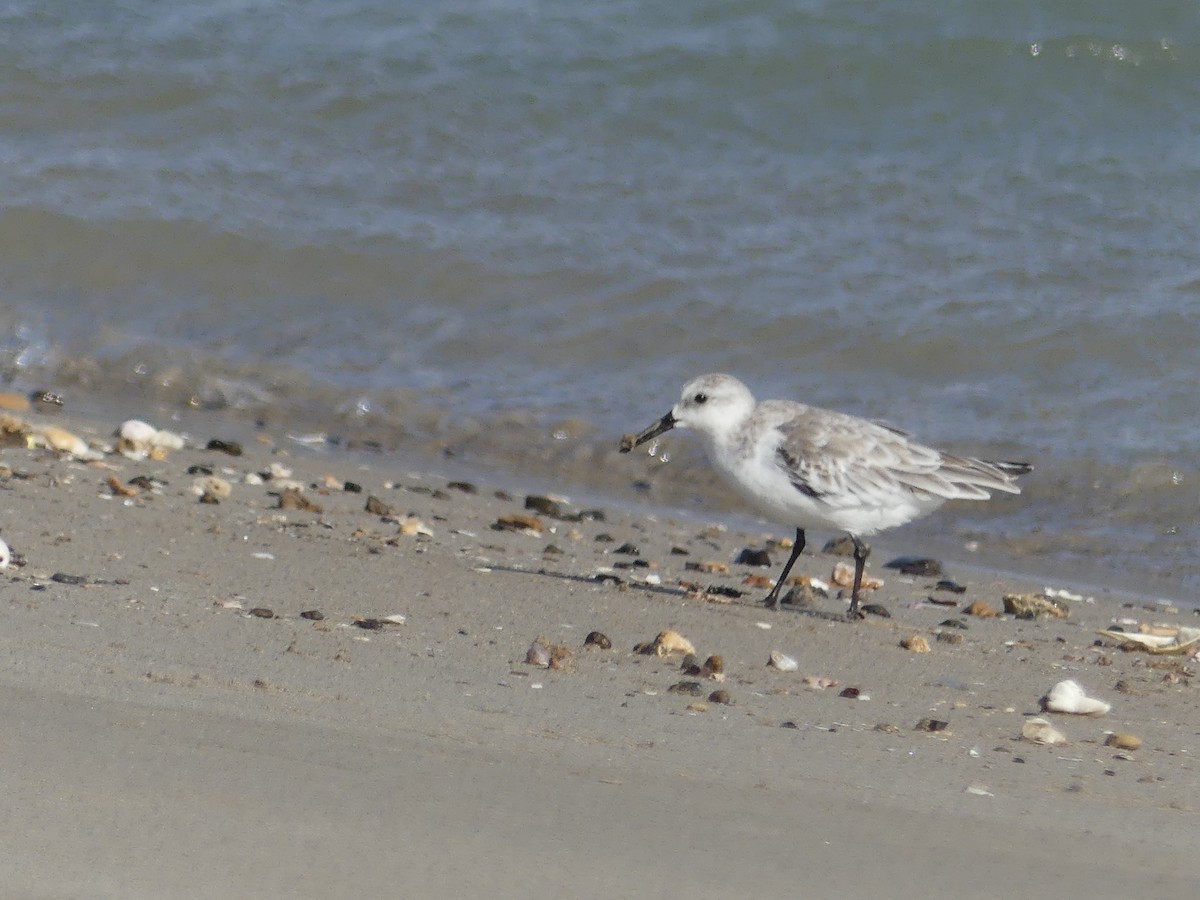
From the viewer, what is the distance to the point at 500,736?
11.5ft

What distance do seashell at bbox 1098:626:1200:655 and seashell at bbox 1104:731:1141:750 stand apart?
121 cm

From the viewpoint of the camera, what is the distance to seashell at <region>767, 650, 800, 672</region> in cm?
452

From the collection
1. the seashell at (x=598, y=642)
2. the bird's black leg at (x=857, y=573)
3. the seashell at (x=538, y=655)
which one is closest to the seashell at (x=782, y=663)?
the seashell at (x=598, y=642)

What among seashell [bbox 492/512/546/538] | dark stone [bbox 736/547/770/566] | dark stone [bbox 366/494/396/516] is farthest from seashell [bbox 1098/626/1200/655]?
dark stone [bbox 366/494/396/516]

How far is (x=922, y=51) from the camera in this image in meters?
12.0

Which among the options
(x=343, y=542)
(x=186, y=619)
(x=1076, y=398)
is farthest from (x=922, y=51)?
(x=186, y=619)

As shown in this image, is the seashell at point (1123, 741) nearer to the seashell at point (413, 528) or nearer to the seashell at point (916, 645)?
the seashell at point (916, 645)

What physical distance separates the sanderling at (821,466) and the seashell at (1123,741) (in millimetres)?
1527

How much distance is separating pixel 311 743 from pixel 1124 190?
26.9ft

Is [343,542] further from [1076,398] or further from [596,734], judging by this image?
[1076,398]

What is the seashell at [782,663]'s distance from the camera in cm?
452

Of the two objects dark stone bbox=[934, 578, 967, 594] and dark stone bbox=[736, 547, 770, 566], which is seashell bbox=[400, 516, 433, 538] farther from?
dark stone bbox=[934, 578, 967, 594]

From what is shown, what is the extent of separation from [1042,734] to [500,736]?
1310mm

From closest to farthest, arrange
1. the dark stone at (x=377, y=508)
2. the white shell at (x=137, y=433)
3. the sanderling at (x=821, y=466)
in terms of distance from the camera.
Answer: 1. the sanderling at (x=821, y=466)
2. the dark stone at (x=377, y=508)
3. the white shell at (x=137, y=433)
